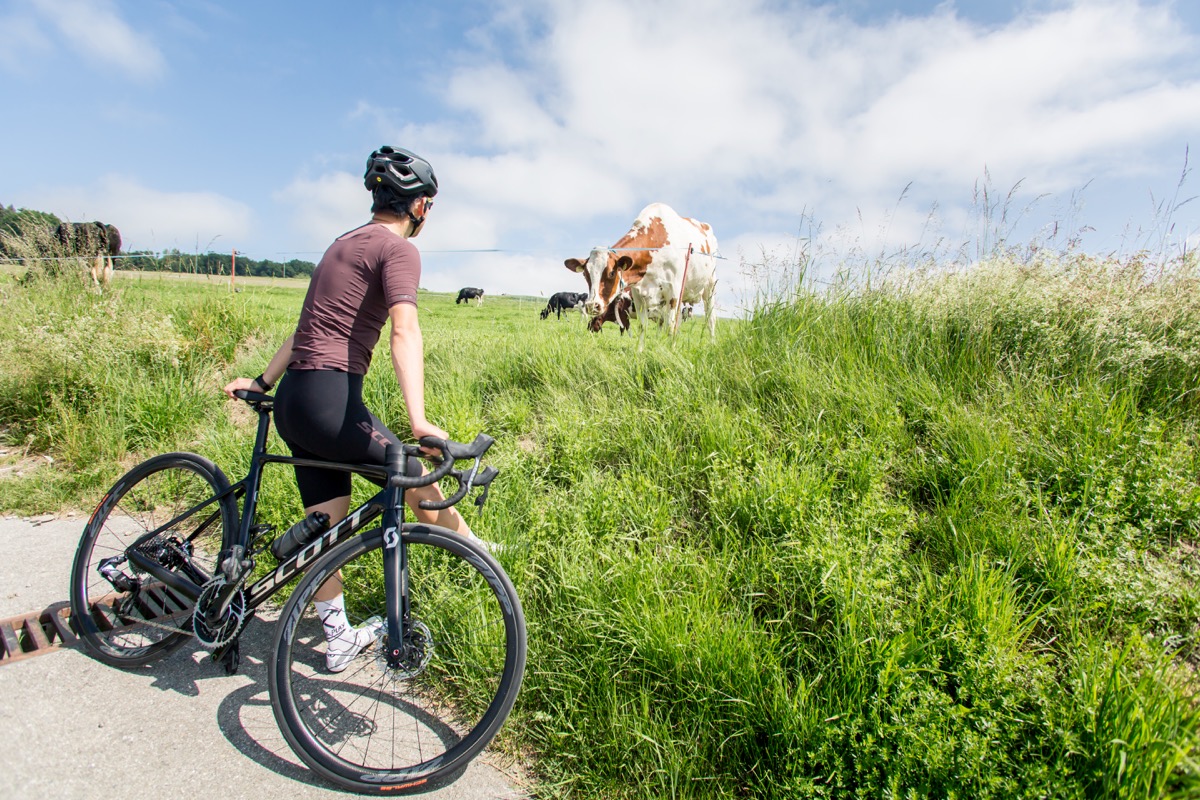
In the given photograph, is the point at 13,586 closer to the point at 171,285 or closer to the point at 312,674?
the point at 312,674

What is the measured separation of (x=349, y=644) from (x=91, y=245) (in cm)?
979

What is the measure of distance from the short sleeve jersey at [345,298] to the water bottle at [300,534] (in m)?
0.67

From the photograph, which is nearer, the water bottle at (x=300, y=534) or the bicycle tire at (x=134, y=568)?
the water bottle at (x=300, y=534)

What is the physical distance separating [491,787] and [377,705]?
708 mm

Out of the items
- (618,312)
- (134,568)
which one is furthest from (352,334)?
(618,312)

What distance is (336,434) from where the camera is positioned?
2621 mm

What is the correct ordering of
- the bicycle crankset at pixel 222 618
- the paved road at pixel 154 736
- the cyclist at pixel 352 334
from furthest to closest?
the bicycle crankset at pixel 222 618, the cyclist at pixel 352 334, the paved road at pixel 154 736

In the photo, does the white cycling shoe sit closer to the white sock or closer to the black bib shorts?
the white sock

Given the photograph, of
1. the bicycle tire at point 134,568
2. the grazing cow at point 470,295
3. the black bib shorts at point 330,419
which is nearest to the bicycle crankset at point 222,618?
the bicycle tire at point 134,568

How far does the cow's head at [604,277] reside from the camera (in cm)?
900

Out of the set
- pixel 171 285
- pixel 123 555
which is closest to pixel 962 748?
pixel 123 555

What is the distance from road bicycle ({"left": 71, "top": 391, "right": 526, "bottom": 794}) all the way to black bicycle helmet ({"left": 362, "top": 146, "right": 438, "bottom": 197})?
1.17 metres

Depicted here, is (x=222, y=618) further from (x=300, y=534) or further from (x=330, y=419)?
(x=330, y=419)

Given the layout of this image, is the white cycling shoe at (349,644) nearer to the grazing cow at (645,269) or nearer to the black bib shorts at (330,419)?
the black bib shorts at (330,419)
